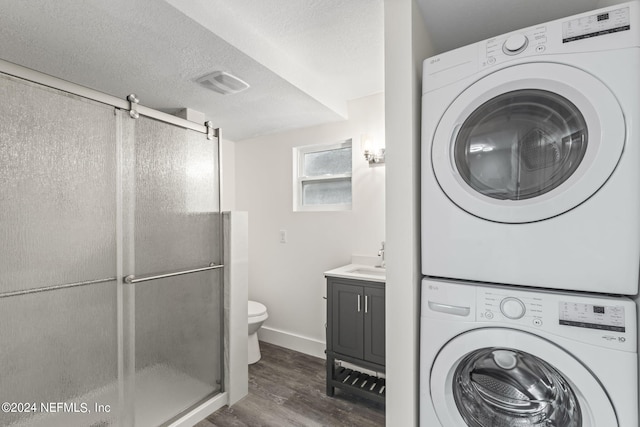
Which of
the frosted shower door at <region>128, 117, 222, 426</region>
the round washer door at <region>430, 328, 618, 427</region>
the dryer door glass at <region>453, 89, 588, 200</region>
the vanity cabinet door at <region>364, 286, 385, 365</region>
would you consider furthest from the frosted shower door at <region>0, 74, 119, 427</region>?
the dryer door glass at <region>453, 89, 588, 200</region>

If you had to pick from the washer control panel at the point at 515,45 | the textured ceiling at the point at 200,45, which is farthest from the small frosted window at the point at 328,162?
the washer control panel at the point at 515,45

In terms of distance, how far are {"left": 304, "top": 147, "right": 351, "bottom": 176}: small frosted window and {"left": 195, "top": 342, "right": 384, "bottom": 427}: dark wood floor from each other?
1.78m

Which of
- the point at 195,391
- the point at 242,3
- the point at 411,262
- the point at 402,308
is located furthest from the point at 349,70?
the point at 195,391

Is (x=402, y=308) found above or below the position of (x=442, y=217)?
below

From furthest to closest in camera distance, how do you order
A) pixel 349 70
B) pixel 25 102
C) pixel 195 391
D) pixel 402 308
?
pixel 349 70 → pixel 195 391 → pixel 402 308 → pixel 25 102

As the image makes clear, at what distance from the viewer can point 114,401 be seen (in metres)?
1.43

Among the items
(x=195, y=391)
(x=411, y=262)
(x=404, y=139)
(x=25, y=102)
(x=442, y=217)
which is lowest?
(x=195, y=391)

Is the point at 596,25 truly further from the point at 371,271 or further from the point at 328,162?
the point at 328,162

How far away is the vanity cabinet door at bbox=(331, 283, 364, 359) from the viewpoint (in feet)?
6.42

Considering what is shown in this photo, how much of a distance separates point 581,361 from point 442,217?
24.1 inches

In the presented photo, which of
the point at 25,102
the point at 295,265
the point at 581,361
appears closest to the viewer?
the point at 581,361

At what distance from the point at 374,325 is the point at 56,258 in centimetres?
171

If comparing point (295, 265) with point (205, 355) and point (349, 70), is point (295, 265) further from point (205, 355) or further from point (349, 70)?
point (349, 70)

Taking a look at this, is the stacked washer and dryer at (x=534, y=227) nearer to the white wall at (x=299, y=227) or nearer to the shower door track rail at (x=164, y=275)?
the white wall at (x=299, y=227)
